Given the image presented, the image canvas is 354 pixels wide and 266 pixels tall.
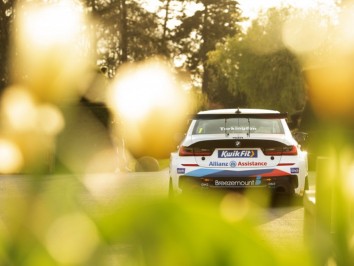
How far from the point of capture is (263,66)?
218 ft

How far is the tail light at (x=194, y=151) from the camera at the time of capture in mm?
12094

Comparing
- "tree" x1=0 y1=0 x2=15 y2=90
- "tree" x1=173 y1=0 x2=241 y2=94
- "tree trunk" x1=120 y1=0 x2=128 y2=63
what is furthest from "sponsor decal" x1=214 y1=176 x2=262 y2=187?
"tree" x1=173 y1=0 x2=241 y2=94

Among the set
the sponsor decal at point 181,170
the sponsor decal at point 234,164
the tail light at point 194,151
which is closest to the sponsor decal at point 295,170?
the sponsor decal at point 234,164

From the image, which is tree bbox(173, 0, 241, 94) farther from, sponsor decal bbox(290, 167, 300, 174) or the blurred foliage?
sponsor decal bbox(290, 167, 300, 174)

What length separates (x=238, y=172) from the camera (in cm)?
1197

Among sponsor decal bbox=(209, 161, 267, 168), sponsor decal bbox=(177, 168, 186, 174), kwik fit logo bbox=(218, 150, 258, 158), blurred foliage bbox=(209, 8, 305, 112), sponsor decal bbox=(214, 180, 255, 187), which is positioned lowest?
blurred foliage bbox=(209, 8, 305, 112)

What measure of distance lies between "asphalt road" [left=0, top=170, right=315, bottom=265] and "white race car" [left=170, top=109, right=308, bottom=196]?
360 mm

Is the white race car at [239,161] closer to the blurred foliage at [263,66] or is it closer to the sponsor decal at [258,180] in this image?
the sponsor decal at [258,180]

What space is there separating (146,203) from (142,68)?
5099 cm

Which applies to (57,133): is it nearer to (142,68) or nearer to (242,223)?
(242,223)

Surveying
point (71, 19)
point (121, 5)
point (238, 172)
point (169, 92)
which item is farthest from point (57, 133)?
point (169, 92)

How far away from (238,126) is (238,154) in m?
0.65

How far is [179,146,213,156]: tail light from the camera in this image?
1209 cm

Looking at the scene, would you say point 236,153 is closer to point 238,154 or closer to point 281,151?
point 238,154
